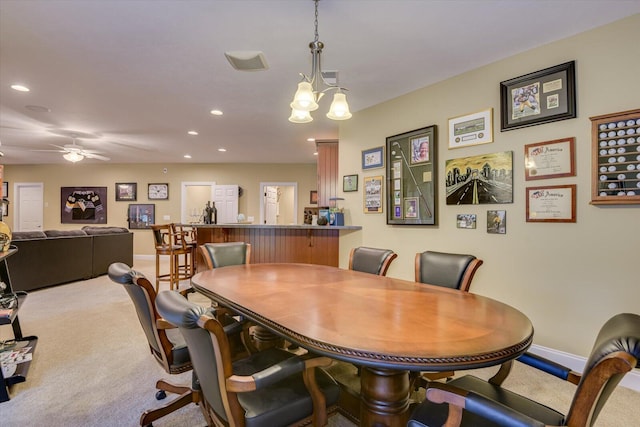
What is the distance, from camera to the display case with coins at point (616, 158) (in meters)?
2.19

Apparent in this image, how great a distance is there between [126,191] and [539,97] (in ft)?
30.9

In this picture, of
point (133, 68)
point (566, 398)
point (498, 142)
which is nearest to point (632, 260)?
point (566, 398)

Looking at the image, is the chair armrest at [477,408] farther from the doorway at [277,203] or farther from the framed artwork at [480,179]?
the doorway at [277,203]

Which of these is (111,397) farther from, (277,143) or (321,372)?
(277,143)

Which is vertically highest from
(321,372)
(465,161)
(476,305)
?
(465,161)

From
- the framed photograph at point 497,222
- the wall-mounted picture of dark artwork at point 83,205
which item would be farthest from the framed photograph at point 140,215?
the framed photograph at point 497,222

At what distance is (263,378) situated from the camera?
3.64 ft

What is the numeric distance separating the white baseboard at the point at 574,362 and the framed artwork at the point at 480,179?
128 cm

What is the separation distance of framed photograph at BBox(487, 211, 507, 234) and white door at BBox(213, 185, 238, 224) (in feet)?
21.9

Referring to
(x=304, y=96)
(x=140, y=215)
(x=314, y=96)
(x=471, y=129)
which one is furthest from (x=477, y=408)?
(x=140, y=215)

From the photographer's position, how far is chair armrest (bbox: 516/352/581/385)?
47.2 inches

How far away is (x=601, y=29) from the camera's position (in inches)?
93.6

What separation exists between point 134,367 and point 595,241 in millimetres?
3699

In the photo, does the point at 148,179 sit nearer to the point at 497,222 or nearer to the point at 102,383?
the point at 102,383
